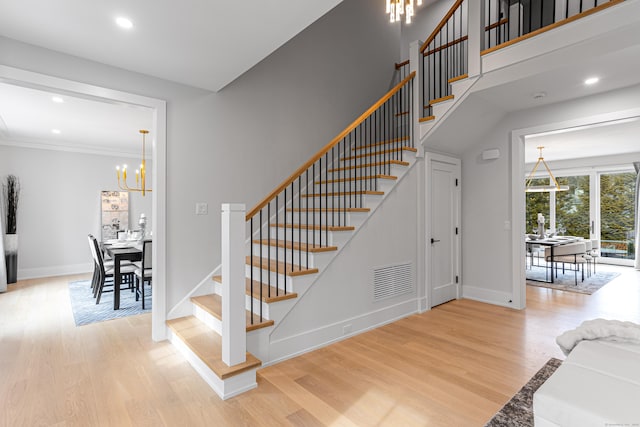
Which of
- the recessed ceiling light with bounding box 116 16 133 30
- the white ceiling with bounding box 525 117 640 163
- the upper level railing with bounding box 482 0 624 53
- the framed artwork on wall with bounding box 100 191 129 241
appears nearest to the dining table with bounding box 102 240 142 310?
the framed artwork on wall with bounding box 100 191 129 241

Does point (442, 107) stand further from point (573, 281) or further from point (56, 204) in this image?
point (56, 204)

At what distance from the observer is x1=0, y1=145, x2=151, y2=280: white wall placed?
232 inches

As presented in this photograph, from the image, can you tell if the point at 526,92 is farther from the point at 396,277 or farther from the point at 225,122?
the point at 225,122

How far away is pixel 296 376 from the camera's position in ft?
8.06

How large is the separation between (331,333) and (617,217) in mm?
8483

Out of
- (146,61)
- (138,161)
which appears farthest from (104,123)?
(146,61)

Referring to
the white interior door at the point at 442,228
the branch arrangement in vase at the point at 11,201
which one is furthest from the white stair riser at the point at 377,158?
the branch arrangement in vase at the point at 11,201

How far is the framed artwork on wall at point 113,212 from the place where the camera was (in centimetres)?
671

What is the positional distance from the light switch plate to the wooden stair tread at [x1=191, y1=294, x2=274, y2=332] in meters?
0.93

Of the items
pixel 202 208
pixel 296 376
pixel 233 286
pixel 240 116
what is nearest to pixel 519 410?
pixel 296 376

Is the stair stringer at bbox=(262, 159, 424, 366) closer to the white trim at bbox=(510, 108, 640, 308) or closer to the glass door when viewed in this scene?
the white trim at bbox=(510, 108, 640, 308)

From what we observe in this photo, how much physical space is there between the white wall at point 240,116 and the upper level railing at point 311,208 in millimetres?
377

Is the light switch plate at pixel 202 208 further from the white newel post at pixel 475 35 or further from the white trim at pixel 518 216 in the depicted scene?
the white trim at pixel 518 216

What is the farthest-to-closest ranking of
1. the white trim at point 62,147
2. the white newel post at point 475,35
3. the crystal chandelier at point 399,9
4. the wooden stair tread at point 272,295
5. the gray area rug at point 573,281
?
the white trim at point 62,147 → the gray area rug at point 573,281 → the white newel post at point 475,35 → the wooden stair tread at point 272,295 → the crystal chandelier at point 399,9
